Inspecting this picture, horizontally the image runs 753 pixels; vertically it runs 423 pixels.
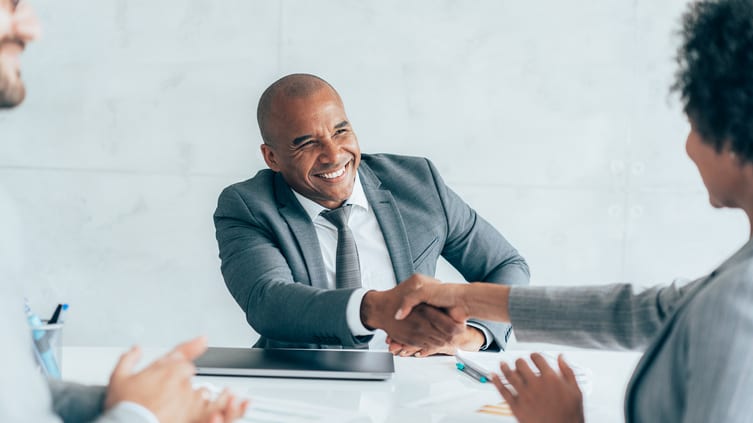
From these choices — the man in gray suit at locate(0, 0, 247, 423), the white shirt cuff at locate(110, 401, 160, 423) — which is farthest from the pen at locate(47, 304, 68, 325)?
the white shirt cuff at locate(110, 401, 160, 423)

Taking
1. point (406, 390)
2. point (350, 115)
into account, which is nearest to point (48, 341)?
point (406, 390)

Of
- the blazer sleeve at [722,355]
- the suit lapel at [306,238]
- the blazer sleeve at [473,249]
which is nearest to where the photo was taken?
the blazer sleeve at [722,355]

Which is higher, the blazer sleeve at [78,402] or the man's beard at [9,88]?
the man's beard at [9,88]

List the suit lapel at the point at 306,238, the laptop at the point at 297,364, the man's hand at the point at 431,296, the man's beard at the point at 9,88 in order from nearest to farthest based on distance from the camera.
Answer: the man's beard at the point at 9,88 → the laptop at the point at 297,364 → the man's hand at the point at 431,296 → the suit lapel at the point at 306,238

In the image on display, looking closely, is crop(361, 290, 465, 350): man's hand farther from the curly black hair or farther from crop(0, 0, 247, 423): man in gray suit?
the curly black hair

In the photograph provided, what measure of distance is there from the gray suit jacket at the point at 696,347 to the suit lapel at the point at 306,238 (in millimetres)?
1003

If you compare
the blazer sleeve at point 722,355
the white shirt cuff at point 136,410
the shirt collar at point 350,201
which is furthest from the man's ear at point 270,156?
the blazer sleeve at point 722,355

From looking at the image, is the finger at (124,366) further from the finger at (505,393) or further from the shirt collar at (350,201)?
the shirt collar at (350,201)

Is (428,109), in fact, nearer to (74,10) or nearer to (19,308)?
(74,10)

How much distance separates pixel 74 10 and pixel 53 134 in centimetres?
54

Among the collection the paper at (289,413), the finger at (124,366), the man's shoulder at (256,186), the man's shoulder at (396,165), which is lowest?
the paper at (289,413)

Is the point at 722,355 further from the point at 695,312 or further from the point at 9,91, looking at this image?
the point at 9,91

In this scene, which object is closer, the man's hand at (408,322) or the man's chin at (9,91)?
the man's chin at (9,91)

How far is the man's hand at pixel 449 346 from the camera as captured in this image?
6.43 feet
